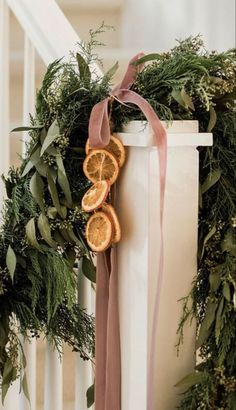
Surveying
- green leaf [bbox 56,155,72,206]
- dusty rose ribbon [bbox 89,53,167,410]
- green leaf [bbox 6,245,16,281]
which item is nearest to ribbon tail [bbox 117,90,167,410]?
dusty rose ribbon [bbox 89,53,167,410]

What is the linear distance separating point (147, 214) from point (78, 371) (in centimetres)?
36

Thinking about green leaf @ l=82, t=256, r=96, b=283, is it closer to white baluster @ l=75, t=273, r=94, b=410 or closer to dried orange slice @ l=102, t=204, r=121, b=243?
white baluster @ l=75, t=273, r=94, b=410

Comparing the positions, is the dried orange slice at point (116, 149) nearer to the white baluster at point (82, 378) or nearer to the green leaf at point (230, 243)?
the green leaf at point (230, 243)

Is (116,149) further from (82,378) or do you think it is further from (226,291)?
(82,378)

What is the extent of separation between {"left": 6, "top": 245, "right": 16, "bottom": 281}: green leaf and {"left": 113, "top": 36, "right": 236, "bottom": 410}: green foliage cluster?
240mm

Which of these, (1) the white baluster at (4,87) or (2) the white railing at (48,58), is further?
(1) the white baluster at (4,87)

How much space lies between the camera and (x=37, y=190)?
3.52ft

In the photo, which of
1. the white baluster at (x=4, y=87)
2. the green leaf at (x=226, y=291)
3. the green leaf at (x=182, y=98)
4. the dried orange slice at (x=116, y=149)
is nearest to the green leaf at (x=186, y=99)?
the green leaf at (x=182, y=98)

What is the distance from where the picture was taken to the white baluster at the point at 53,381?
4.06ft

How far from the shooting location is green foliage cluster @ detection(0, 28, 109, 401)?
1.06m

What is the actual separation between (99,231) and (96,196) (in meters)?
0.05

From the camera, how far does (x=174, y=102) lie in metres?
1.00

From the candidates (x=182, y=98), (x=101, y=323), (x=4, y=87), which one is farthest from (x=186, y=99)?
Answer: (x=4, y=87)

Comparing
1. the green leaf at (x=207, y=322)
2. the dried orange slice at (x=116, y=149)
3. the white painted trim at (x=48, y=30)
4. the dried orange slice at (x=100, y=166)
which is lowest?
the green leaf at (x=207, y=322)
